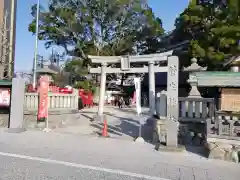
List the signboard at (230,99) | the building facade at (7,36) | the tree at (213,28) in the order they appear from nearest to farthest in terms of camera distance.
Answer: the signboard at (230,99) → the tree at (213,28) → the building facade at (7,36)

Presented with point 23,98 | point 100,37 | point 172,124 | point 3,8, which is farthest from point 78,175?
point 3,8

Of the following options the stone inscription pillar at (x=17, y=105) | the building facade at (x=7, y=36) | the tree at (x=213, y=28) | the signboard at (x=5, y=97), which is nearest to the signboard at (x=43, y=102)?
the stone inscription pillar at (x=17, y=105)

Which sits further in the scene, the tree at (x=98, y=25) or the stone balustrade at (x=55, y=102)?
the tree at (x=98, y=25)

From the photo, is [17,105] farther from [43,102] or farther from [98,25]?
[98,25]

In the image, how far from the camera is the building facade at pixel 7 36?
28497mm

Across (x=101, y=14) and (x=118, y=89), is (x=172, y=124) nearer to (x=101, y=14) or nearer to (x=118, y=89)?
(x=101, y=14)

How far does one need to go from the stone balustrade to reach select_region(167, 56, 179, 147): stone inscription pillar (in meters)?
6.14

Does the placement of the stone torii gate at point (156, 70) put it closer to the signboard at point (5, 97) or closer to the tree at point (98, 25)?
the signboard at point (5, 97)

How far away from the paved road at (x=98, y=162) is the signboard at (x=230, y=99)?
1621mm

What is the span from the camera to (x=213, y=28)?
19.2 m

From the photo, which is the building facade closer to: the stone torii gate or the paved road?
the stone torii gate

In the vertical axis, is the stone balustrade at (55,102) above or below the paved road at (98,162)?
above

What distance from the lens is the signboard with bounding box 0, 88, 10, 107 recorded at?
38.2 feet

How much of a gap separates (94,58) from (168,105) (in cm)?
779
